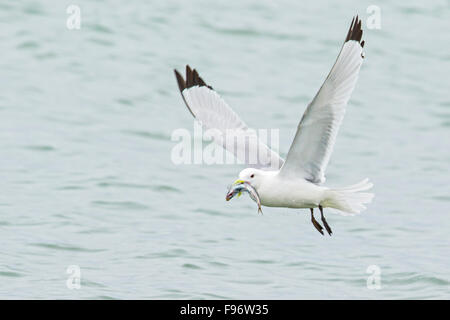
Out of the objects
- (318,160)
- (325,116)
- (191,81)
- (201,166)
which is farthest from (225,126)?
(201,166)

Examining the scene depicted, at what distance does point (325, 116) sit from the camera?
6.51 meters

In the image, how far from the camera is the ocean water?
318 inches

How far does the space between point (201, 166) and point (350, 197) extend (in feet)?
16.6

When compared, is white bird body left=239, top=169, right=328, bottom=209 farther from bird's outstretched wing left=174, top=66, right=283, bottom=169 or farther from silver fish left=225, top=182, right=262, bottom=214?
bird's outstretched wing left=174, top=66, right=283, bottom=169

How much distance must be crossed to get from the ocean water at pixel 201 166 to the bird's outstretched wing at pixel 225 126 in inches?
41.8

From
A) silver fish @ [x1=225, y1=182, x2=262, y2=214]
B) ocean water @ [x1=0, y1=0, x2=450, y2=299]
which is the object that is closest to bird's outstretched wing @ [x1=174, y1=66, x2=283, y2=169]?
silver fish @ [x1=225, y1=182, x2=262, y2=214]

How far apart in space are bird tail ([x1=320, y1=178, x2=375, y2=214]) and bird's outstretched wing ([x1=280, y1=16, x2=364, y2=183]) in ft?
0.53

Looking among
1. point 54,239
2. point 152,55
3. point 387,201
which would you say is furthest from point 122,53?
point 54,239

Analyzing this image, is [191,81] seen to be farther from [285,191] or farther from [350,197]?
[350,197]

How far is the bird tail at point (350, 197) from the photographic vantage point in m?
6.69

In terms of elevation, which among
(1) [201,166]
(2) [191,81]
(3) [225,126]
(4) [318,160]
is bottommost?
(4) [318,160]

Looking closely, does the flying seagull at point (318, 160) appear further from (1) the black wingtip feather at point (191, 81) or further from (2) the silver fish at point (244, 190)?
(1) the black wingtip feather at point (191, 81)

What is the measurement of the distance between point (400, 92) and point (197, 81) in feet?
24.9
